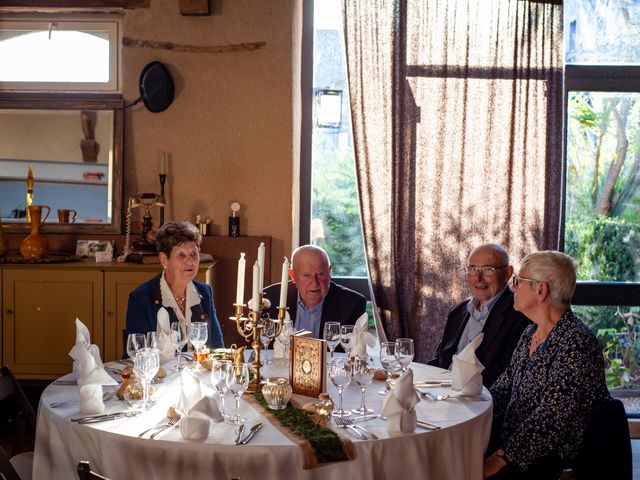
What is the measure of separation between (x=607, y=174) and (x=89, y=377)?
3.78 m

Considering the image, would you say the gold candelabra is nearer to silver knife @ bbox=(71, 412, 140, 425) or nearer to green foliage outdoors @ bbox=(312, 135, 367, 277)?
silver knife @ bbox=(71, 412, 140, 425)

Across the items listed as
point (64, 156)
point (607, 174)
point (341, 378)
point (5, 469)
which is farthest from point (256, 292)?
point (607, 174)

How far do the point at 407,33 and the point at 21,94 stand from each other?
97.9 inches

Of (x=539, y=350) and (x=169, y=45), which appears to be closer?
(x=539, y=350)

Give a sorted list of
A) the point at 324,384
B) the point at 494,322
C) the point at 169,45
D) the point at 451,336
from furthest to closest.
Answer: the point at 169,45, the point at 451,336, the point at 494,322, the point at 324,384

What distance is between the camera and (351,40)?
16.6 feet

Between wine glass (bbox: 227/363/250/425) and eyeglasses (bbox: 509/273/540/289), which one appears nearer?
wine glass (bbox: 227/363/250/425)

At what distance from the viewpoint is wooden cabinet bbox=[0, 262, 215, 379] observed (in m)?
4.81

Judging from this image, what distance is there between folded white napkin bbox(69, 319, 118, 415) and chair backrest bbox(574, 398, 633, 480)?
1509 millimetres

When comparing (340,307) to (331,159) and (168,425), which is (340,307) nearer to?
(331,159)

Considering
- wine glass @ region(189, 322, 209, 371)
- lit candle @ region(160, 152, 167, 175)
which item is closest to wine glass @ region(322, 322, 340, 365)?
wine glass @ region(189, 322, 209, 371)

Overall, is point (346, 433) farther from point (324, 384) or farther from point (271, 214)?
point (271, 214)

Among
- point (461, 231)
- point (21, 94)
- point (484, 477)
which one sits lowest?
point (484, 477)

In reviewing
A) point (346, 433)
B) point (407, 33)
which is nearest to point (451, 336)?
point (346, 433)
